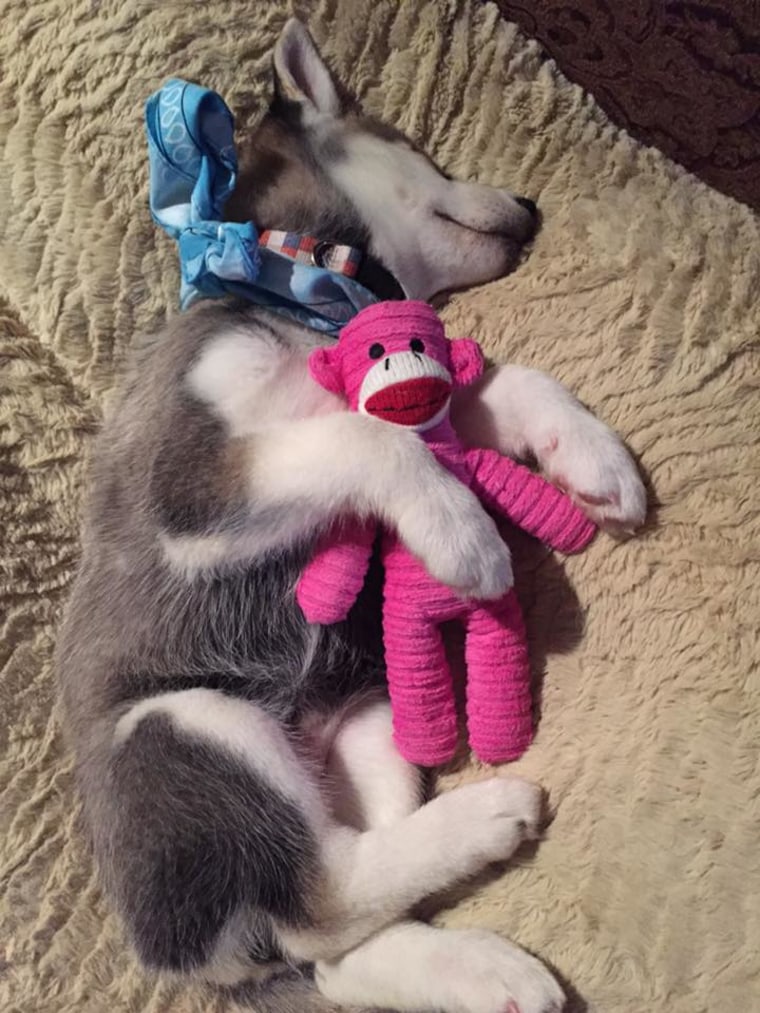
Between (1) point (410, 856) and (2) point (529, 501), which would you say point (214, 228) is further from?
(1) point (410, 856)

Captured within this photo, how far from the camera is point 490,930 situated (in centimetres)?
205

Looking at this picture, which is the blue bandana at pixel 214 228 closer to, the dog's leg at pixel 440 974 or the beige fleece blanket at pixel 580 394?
the beige fleece blanket at pixel 580 394

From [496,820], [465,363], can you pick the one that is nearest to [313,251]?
[465,363]

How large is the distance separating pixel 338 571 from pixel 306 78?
1.48 metres

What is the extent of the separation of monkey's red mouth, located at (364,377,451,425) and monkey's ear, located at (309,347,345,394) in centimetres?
14

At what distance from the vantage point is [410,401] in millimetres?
1991

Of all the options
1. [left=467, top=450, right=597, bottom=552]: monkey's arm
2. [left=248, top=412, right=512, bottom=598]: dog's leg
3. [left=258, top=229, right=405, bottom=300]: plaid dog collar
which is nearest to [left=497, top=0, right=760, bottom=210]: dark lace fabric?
[left=258, top=229, right=405, bottom=300]: plaid dog collar

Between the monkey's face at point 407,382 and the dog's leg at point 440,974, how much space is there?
110cm

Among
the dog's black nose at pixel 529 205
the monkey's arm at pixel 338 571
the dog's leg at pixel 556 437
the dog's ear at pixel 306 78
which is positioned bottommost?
the monkey's arm at pixel 338 571

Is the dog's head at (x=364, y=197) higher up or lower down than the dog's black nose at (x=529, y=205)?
lower down

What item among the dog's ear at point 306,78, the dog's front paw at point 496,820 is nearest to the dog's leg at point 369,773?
the dog's front paw at point 496,820

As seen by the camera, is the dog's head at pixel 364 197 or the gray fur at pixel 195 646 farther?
the dog's head at pixel 364 197

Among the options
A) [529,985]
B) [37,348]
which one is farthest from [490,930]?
[37,348]

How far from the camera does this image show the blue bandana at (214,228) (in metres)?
2.21
